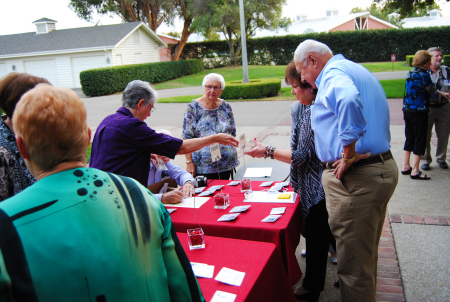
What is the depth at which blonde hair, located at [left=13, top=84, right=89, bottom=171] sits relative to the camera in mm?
1091

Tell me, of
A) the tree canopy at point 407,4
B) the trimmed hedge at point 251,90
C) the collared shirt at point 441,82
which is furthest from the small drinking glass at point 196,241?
the tree canopy at point 407,4

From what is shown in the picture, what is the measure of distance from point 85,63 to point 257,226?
1154 inches

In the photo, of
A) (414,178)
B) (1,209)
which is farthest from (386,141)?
(414,178)

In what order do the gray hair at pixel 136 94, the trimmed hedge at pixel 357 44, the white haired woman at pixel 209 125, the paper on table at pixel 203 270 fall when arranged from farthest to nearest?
the trimmed hedge at pixel 357 44, the white haired woman at pixel 209 125, the gray hair at pixel 136 94, the paper on table at pixel 203 270

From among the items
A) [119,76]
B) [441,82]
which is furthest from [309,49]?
[119,76]

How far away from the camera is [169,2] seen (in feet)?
114

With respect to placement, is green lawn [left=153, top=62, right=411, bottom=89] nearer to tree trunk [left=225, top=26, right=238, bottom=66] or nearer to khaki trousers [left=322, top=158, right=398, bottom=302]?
tree trunk [left=225, top=26, right=238, bottom=66]

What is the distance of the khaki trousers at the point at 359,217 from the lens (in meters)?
2.29

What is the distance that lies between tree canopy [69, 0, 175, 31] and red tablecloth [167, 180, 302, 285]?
3578cm

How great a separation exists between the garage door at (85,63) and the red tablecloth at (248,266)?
92.5 ft

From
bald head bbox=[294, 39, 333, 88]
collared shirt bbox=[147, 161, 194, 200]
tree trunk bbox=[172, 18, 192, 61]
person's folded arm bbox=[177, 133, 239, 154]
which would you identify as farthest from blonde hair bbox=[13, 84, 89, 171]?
tree trunk bbox=[172, 18, 192, 61]

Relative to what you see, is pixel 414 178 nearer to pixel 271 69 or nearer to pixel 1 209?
pixel 1 209

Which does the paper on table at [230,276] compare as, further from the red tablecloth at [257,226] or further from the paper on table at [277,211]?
the paper on table at [277,211]

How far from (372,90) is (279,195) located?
4.13 ft
